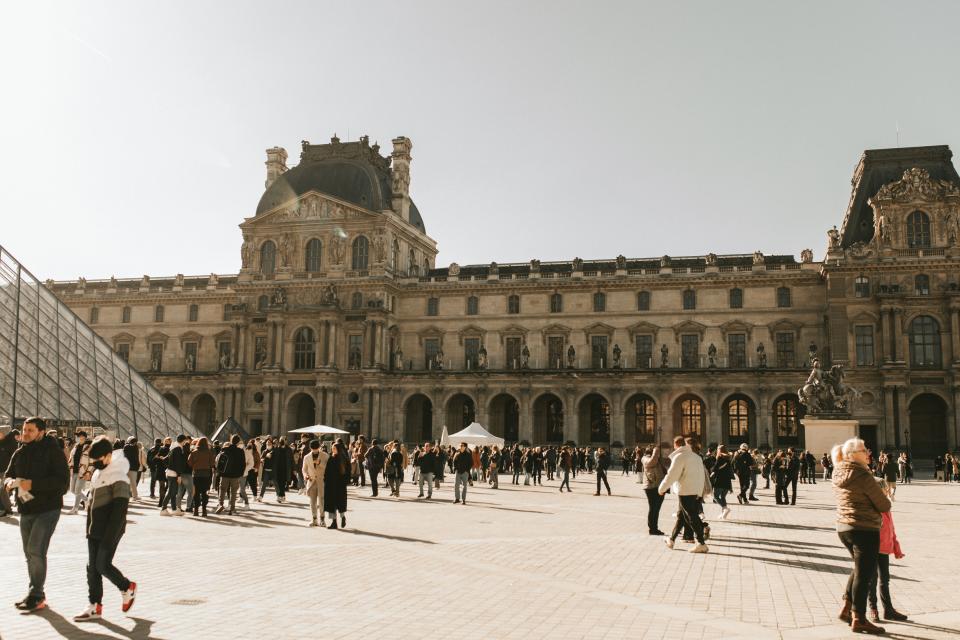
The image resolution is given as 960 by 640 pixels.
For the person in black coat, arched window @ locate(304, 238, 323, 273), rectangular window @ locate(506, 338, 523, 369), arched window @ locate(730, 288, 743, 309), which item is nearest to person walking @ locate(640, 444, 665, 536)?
the person in black coat

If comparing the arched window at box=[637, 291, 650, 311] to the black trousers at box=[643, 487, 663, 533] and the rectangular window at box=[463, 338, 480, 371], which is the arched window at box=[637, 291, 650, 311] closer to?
the rectangular window at box=[463, 338, 480, 371]

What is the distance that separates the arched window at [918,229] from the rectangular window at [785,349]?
9077mm

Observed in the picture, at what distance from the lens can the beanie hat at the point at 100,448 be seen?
9.81 meters

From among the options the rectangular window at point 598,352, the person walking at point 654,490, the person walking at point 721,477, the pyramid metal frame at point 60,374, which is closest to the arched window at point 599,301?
the rectangular window at point 598,352

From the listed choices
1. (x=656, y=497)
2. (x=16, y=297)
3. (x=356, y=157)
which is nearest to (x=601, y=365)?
(x=356, y=157)

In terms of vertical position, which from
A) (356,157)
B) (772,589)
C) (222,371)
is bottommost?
(772,589)

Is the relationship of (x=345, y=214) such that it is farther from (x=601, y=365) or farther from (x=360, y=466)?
(x=360, y=466)

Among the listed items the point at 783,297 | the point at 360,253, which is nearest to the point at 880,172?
the point at 783,297

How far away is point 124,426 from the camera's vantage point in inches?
1358

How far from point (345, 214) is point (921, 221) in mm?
37531

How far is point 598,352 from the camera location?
60.7 meters

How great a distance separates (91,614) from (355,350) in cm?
5287

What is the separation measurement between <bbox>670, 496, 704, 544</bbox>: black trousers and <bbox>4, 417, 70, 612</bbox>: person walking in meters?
9.68

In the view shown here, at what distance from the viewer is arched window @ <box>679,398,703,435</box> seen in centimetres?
5905
